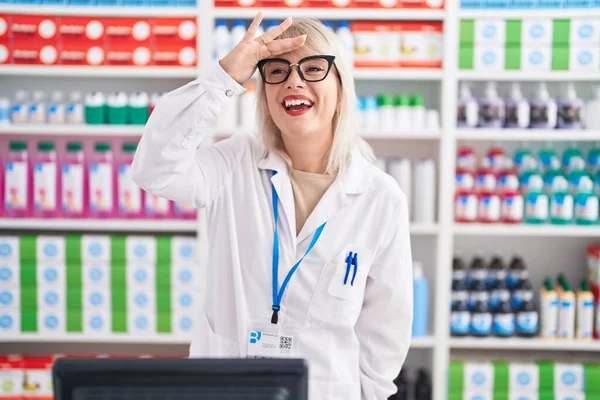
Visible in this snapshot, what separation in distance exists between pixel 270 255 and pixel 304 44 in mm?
510

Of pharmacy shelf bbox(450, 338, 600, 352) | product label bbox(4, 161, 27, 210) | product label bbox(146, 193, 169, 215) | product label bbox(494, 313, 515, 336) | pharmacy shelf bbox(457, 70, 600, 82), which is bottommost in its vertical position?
pharmacy shelf bbox(450, 338, 600, 352)

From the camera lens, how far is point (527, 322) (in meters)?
3.53

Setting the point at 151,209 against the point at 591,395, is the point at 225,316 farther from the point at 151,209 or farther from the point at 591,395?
the point at 591,395

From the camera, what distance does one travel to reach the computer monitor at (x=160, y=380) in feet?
2.66

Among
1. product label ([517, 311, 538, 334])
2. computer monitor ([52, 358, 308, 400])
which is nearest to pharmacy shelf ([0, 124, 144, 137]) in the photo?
product label ([517, 311, 538, 334])

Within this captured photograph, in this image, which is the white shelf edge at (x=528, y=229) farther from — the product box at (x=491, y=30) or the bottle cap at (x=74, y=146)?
the bottle cap at (x=74, y=146)

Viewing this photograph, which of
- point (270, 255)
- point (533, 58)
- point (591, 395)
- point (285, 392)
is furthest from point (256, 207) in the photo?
point (591, 395)

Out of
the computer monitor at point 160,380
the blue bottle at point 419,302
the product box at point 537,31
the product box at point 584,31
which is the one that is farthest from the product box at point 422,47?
the computer monitor at point 160,380

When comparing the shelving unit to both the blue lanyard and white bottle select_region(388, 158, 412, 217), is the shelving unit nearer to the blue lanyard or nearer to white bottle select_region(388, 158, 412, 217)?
white bottle select_region(388, 158, 412, 217)

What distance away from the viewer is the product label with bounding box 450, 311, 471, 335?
353cm

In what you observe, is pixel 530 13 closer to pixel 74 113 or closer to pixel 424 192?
pixel 424 192

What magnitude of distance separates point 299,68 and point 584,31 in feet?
7.47

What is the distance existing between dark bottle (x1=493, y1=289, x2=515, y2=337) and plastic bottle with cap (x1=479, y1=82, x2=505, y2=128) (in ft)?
2.73

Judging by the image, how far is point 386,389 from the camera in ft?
5.93
